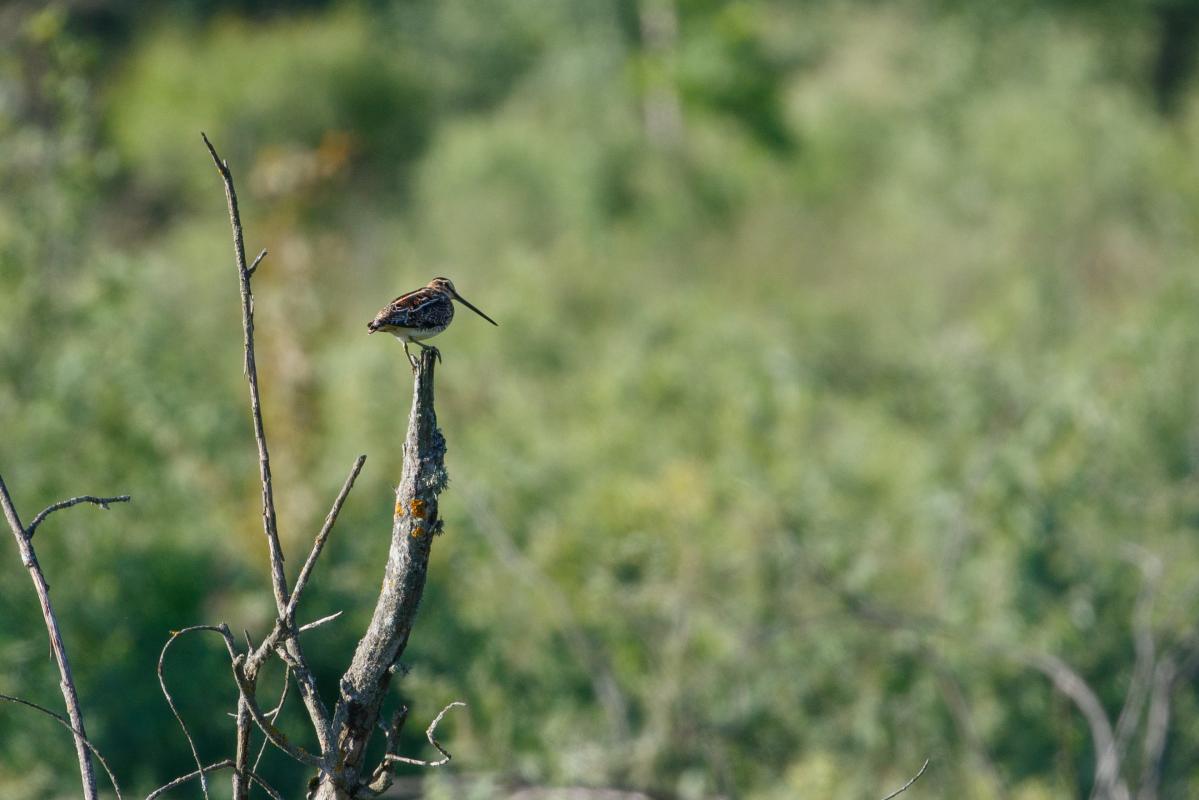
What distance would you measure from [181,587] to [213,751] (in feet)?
3.34

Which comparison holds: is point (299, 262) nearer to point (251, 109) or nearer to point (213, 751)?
point (213, 751)

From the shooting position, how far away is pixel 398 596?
2.21 meters

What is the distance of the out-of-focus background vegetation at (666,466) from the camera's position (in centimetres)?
729

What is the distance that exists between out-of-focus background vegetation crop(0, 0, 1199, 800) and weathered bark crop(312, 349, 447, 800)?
342 cm

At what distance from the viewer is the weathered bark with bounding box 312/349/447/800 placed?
2203 mm

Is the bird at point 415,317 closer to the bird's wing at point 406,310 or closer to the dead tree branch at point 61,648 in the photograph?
the bird's wing at point 406,310

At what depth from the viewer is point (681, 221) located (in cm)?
2086

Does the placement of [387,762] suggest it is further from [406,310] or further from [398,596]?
[406,310]

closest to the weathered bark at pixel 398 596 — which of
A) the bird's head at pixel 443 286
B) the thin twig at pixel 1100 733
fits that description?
the bird's head at pixel 443 286

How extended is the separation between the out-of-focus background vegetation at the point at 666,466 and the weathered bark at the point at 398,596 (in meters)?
3.42

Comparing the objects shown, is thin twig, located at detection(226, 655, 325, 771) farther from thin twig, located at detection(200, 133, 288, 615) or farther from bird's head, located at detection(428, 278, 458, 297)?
bird's head, located at detection(428, 278, 458, 297)

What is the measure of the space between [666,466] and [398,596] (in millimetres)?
8172

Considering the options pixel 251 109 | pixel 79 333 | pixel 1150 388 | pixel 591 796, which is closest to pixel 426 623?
pixel 591 796

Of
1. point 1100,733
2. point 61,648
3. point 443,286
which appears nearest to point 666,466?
point 1100,733
